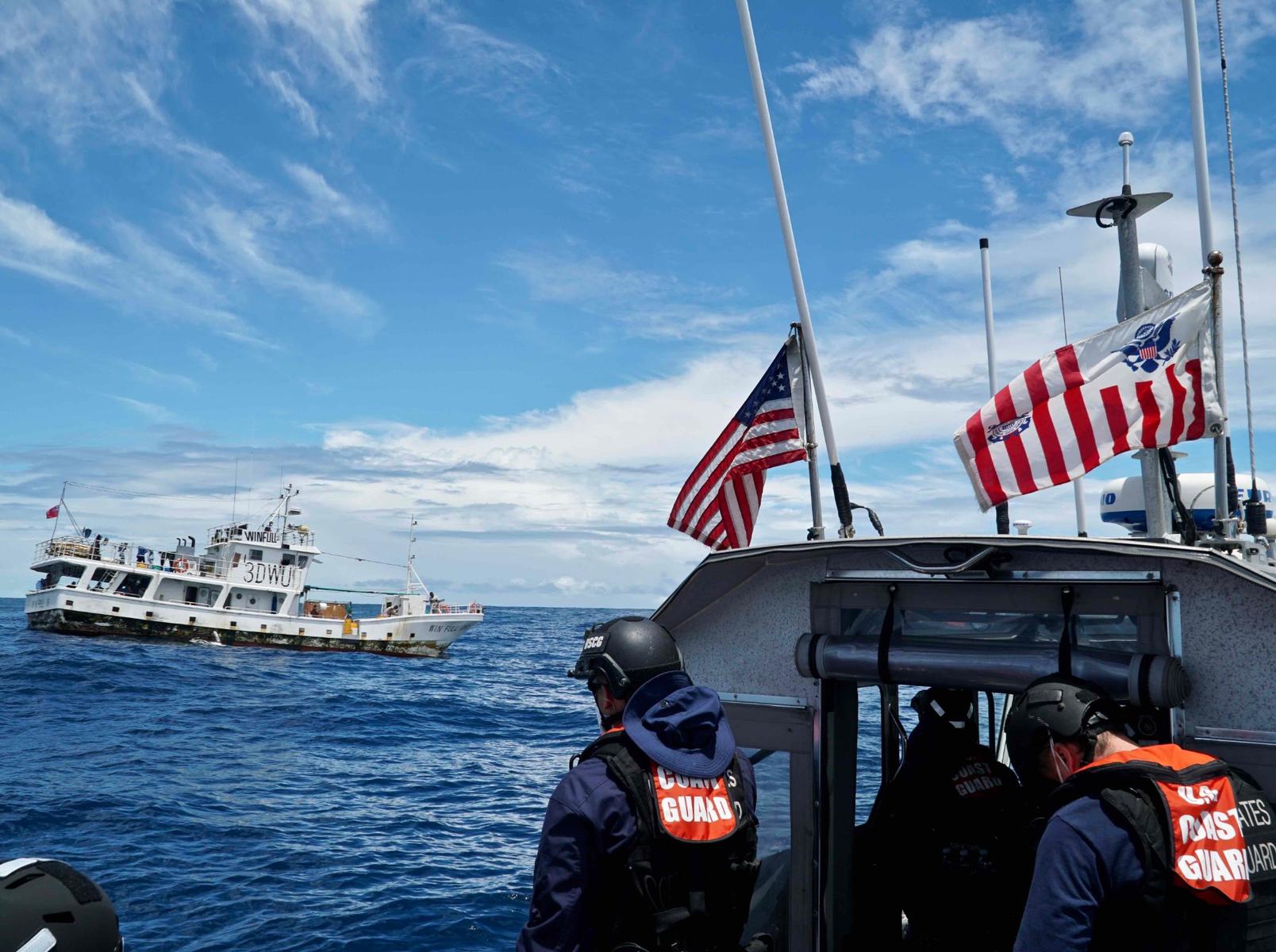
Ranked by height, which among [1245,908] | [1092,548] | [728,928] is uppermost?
[1092,548]

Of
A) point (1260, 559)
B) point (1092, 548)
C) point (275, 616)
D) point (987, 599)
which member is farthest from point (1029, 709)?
point (275, 616)

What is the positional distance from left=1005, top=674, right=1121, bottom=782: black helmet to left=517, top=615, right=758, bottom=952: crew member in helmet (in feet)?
2.99

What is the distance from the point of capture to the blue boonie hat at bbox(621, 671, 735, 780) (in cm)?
302

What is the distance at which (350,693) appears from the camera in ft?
109

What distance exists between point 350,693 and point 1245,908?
33.6m

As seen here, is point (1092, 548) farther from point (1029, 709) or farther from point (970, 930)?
point (970, 930)

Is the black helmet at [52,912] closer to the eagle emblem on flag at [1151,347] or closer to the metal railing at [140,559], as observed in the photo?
the eagle emblem on flag at [1151,347]

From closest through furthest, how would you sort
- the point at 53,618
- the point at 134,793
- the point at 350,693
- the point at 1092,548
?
1. the point at 1092,548
2. the point at 134,793
3. the point at 350,693
4. the point at 53,618

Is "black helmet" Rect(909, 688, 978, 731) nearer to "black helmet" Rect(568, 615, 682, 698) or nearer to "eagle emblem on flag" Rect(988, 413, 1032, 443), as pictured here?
"eagle emblem on flag" Rect(988, 413, 1032, 443)

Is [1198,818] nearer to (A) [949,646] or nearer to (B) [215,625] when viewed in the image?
(A) [949,646]

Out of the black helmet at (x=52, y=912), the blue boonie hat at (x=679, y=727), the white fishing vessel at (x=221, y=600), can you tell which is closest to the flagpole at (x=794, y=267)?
the blue boonie hat at (x=679, y=727)

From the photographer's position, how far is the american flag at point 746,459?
21.2ft

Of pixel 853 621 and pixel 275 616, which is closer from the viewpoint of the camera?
pixel 853 621

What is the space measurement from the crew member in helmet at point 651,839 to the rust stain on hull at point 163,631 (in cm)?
5026
